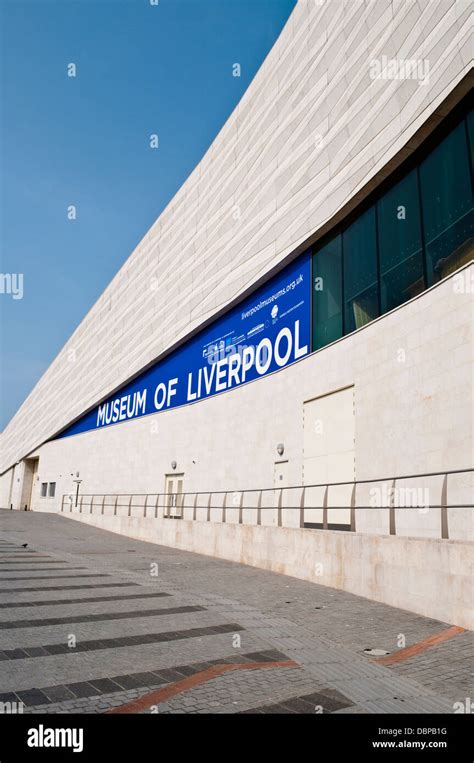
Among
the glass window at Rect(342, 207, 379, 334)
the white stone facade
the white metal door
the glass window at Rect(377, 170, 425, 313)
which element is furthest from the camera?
the glass window at Rect(342, 207, 379, 334)

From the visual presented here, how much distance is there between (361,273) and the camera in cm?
1586

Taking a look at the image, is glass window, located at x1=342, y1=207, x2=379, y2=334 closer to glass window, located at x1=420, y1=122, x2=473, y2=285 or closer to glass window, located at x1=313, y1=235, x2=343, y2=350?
glass window, located at x1=313, y1=235, x2=343, y2=350

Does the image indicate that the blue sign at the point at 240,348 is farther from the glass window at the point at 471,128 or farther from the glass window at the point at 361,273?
the glass window at the point at 471,128

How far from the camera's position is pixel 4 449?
8850cm

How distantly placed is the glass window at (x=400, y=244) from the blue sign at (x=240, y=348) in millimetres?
3695

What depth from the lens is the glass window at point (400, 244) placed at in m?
13.6

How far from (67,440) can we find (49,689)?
46.9 m

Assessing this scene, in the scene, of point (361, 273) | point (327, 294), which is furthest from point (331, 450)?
point (361, 273)

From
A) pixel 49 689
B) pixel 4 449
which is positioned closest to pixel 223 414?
pixel 49 689

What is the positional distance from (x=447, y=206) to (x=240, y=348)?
11379 mm

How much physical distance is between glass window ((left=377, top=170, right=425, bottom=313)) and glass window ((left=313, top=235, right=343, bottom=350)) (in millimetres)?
1985

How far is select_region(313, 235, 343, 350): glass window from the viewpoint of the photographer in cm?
1666
